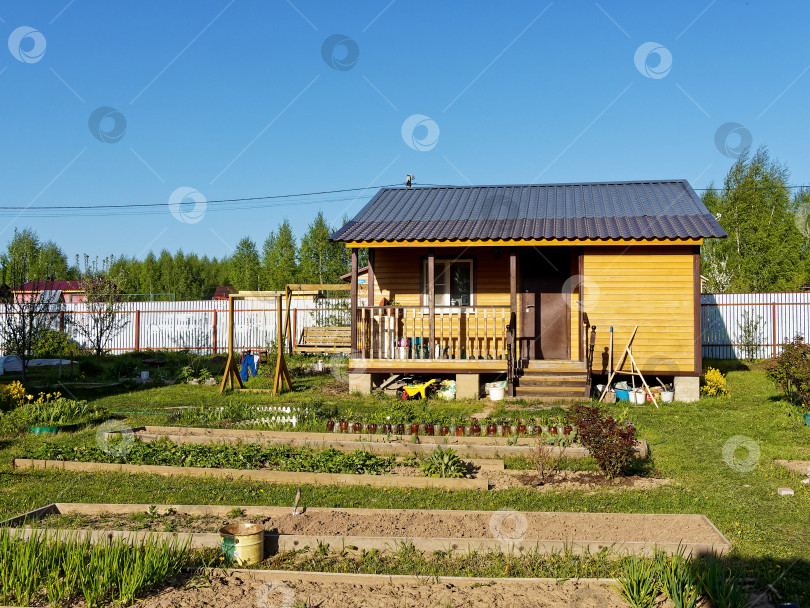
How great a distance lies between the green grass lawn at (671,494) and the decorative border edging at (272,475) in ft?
0.52

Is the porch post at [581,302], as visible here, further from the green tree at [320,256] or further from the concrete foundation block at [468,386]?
the green tree at [320,256]

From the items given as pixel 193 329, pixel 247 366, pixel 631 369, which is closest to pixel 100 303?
pixel 193 329

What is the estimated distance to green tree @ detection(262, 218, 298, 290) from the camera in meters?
45.3

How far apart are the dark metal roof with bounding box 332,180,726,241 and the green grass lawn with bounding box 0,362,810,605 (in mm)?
4542

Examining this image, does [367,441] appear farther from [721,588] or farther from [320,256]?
[320,256]

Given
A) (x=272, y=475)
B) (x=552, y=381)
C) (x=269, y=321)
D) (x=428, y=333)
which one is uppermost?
(x=269, y=321)

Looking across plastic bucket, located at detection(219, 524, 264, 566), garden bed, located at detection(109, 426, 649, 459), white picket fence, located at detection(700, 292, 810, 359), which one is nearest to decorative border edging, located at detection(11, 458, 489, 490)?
garden bed, located at detection(109, 426, 649, 459)

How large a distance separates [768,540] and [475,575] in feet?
9.03

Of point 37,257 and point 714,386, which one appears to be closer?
point 714,386

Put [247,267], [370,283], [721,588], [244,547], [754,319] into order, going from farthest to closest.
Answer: [247,267] → [754,319] → [370,283] → [244,547] → [721,588]

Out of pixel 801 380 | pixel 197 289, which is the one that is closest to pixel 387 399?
pixel 801 380

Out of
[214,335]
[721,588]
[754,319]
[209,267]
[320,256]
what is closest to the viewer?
[721,588]

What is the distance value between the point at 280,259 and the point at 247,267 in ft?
17.8

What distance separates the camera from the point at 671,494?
730 cm
